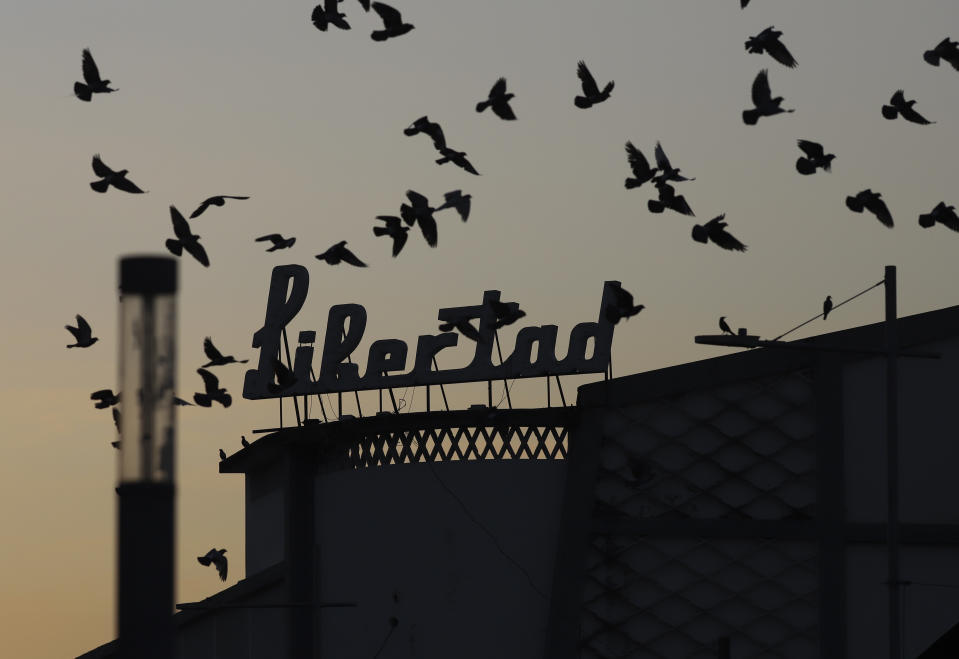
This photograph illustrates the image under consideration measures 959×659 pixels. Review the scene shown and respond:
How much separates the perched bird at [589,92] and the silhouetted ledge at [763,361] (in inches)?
564

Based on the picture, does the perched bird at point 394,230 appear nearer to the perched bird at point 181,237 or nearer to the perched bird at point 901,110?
the perched bird at point 181,237

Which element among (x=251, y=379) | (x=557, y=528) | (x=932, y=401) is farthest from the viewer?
(x=251, y=379)

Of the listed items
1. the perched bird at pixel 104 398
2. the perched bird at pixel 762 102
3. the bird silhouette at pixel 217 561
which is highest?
the perched bird at pixel 762 102

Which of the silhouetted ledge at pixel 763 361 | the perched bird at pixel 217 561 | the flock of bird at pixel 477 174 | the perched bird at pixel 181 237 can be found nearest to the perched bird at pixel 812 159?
the flock of bird at pixel 477 174

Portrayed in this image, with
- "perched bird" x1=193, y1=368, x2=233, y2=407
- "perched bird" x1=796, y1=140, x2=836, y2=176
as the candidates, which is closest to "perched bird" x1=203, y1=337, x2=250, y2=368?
"perched bird" x1=193, y1=368, x2=233, y2=407

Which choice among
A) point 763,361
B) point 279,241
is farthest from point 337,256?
point 763,361

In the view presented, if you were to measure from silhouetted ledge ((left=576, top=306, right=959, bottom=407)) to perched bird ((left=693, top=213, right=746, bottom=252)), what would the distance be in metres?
12.7

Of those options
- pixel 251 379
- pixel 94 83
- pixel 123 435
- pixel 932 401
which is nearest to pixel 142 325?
pixel 123 435

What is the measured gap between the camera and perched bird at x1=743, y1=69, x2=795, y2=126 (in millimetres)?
20203

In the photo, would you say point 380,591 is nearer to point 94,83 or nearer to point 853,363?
point 853,363

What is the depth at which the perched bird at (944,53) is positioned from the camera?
2198 cm

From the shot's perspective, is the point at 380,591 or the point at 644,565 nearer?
the point at 644,565

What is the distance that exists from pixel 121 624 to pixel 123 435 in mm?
909

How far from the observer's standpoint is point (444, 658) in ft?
130
